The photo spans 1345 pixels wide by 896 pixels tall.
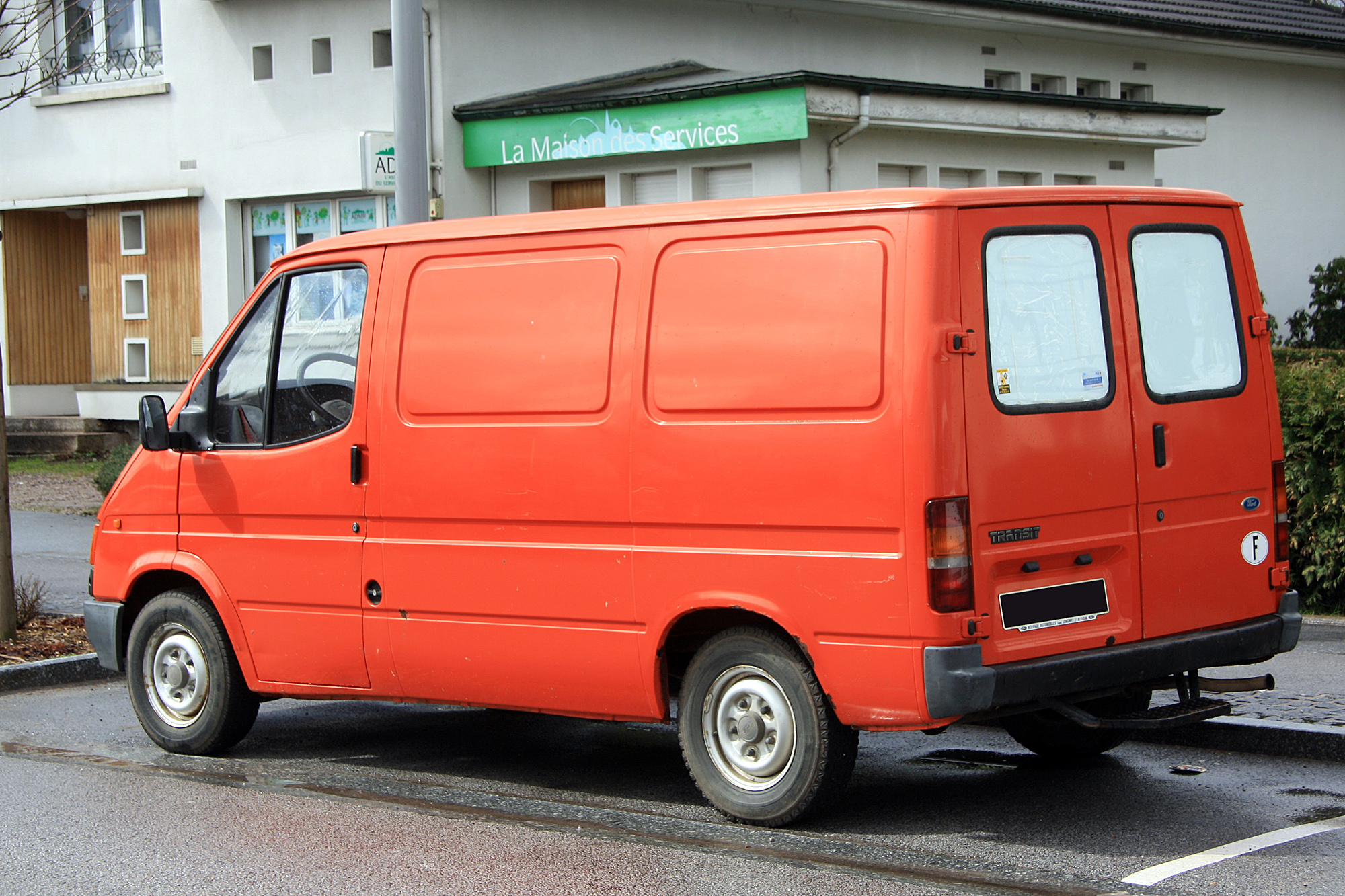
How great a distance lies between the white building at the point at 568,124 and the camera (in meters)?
17.8

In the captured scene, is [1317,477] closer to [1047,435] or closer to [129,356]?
[1047,435]

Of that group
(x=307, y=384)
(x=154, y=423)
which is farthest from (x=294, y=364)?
(x=154, y=423)

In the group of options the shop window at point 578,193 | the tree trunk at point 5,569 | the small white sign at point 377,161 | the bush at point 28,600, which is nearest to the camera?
the tree trunk at point 5,569

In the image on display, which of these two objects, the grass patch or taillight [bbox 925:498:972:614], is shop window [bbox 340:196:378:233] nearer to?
the grass patch

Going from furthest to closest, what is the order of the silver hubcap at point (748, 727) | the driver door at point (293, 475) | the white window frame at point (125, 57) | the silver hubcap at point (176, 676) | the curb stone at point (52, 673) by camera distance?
the white window frame at point (125, 57)
the curb stone at point (52, 673)
the silver hubcap at point (176, 676)
the driver door at point (293, 475)
the silver hubcap at point (748, 727)

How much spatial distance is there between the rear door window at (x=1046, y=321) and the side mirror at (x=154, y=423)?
3.84 metres

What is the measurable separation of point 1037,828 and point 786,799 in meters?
0.95

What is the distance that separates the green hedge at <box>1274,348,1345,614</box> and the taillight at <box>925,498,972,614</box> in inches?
203

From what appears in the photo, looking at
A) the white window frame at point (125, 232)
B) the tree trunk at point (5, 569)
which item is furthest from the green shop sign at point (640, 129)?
the tree trunk at point (5, 569)

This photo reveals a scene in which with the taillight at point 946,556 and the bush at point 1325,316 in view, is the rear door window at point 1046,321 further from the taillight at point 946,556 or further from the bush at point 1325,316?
the bush at point 1325,316

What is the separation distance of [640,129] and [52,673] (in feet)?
32.9

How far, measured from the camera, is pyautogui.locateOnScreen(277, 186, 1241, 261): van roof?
5.63 metres

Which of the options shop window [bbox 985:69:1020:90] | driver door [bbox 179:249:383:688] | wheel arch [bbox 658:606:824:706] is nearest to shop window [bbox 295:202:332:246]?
shop window [bbox 985:69:1020:90]

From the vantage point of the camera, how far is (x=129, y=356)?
22391 millimetres
